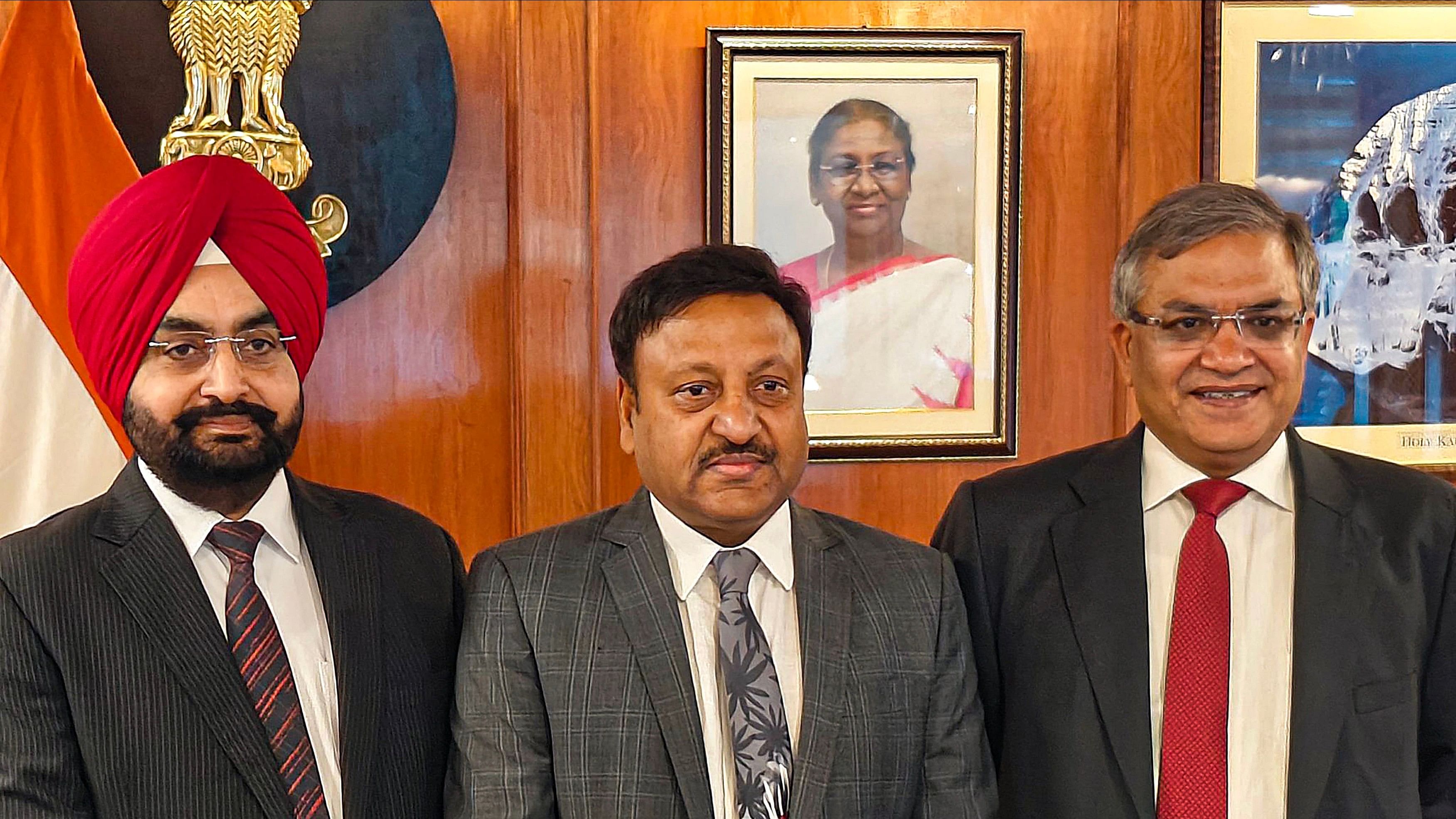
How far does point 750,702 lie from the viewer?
1.76 metres

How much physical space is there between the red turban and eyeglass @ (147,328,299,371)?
0.08 feet

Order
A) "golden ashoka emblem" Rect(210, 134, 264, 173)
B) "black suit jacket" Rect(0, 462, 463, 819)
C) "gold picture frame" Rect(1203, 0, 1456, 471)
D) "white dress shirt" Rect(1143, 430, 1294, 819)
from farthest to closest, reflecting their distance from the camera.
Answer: "gold picture frame" Rect(1203, 0, 1456, 471) → "golden ashoka emblem" Rect(210, 134, 264, 173) → "white dress shirt" Rect(1143, 430, 1294, 819) → "black suit jacket" Rect(0, 462, 463, 819)

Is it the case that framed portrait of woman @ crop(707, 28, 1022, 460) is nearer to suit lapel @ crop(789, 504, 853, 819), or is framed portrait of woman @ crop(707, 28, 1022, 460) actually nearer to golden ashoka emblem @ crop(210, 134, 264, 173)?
golden ashoka emblem @ crop(210, 134, 264, 173)

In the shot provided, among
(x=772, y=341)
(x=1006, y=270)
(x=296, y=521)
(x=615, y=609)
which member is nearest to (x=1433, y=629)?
(x=772, y=341)

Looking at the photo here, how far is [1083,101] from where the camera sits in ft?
10.3

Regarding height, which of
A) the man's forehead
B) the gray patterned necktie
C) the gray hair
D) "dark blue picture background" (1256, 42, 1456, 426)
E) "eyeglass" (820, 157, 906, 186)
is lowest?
the gray patterned necktie

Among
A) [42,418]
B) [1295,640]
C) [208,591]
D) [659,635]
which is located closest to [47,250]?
[42,418]

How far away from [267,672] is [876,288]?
1.75 m

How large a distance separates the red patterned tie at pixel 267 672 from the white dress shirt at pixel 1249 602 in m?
1.13

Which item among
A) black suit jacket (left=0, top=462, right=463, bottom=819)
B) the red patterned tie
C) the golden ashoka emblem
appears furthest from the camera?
the golden ashoka emblem

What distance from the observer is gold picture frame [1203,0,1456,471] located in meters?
3.10

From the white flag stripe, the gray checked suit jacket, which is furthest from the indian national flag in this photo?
the gray checked suit jacket

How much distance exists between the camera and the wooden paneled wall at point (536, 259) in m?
2.99

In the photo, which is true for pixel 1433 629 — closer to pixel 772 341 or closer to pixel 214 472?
pixel 772 341
